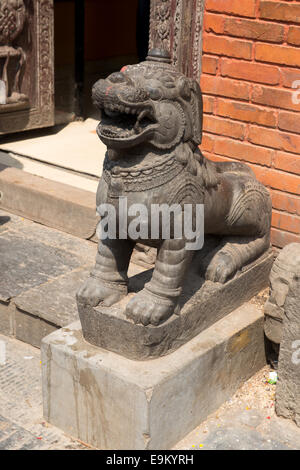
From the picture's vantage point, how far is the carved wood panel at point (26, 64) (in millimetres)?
6164

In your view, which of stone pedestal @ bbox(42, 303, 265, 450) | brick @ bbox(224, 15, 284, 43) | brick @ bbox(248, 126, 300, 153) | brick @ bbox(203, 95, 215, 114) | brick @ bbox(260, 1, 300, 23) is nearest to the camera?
stone pedestal @ bbox(42, 303, 265, 450)

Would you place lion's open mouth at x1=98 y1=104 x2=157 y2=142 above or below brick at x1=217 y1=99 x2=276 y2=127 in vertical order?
above

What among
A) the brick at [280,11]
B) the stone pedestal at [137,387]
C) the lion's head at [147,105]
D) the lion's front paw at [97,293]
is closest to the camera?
the lion's head at [147,105]

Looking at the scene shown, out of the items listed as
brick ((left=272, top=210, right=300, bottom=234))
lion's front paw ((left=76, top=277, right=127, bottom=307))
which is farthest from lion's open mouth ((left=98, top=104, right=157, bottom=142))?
brick ((left=272, top=210, right=300, bottom=234))

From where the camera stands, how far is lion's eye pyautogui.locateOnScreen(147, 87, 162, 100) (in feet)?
10.1

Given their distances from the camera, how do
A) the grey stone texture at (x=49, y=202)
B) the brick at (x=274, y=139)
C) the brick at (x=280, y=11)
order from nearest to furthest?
the brick at (x=280, y=11) → the brick at (x=274, y=139) → the grey stone texture at (x=49, y=202)

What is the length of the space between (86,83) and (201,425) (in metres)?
5.85

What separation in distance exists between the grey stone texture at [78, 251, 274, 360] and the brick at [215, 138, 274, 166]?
0.78 meters

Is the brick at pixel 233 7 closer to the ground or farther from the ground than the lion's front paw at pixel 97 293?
farther from the ground

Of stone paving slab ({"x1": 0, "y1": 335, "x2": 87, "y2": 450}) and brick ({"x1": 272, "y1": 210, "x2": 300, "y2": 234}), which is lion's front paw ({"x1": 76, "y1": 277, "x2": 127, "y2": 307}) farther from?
brick ({"x1": 272, "y1": 210, "x2": 300, "y2": 234})

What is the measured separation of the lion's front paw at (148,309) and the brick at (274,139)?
4.55ft

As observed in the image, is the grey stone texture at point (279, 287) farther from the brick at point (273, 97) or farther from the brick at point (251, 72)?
the brick at point (251, 72)

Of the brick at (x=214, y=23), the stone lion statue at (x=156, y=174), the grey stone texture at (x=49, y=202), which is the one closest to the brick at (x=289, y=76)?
the brick at (x=214, y=23)
